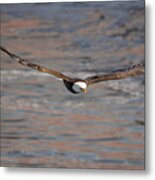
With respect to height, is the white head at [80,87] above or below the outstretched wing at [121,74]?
below

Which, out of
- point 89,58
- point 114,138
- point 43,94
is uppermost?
point 89,58

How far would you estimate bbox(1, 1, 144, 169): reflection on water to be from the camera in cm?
203

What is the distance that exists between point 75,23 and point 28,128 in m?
0.48

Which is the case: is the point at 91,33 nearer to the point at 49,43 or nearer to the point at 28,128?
the point at 49,43

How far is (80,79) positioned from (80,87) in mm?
33

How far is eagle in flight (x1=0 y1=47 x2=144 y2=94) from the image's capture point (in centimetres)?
202

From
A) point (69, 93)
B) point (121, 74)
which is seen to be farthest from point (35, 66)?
point (121, 74)

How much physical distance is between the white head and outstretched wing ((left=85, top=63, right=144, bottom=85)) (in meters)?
0.02

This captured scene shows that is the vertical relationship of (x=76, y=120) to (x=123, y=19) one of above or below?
below

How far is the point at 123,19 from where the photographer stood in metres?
2.03

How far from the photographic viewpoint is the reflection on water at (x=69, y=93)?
2029 mm

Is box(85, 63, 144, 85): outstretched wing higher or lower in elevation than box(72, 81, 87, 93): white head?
higher

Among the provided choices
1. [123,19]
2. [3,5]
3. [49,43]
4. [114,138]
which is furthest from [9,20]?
[114,138]

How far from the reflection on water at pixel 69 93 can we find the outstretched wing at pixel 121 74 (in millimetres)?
20
